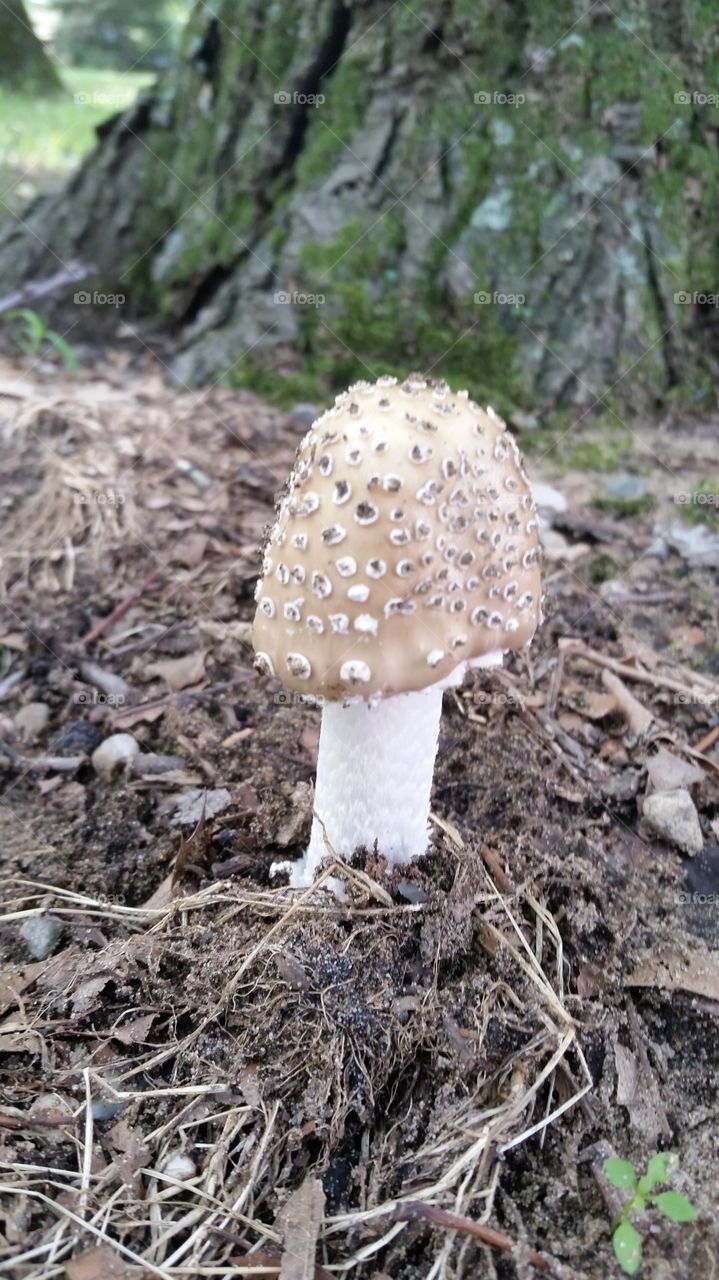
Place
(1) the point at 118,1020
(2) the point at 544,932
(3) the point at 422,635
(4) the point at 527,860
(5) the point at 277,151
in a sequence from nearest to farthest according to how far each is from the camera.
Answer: (3) the point at 422,635 < (1) the point at 118,1020 < (2) the point at 544,932 < (4) the point at 527,860 < (5) the point at 277,151

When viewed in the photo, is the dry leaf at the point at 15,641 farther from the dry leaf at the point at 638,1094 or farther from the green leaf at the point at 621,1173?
the green leaf at the point at 621,1173

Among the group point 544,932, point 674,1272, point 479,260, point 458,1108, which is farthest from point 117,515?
point 674,1272

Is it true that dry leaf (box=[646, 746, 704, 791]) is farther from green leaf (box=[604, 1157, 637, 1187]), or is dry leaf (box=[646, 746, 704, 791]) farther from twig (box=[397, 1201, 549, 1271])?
twig (box=[397, 1201, 549, 1271])

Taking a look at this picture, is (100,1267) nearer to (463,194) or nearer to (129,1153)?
(129,1153)

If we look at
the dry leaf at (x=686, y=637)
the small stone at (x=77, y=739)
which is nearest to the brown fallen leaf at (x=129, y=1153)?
the small stone at (x=77, y=739)

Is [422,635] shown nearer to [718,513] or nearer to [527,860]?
[527,860]

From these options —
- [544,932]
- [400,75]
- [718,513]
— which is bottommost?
[544,932]
